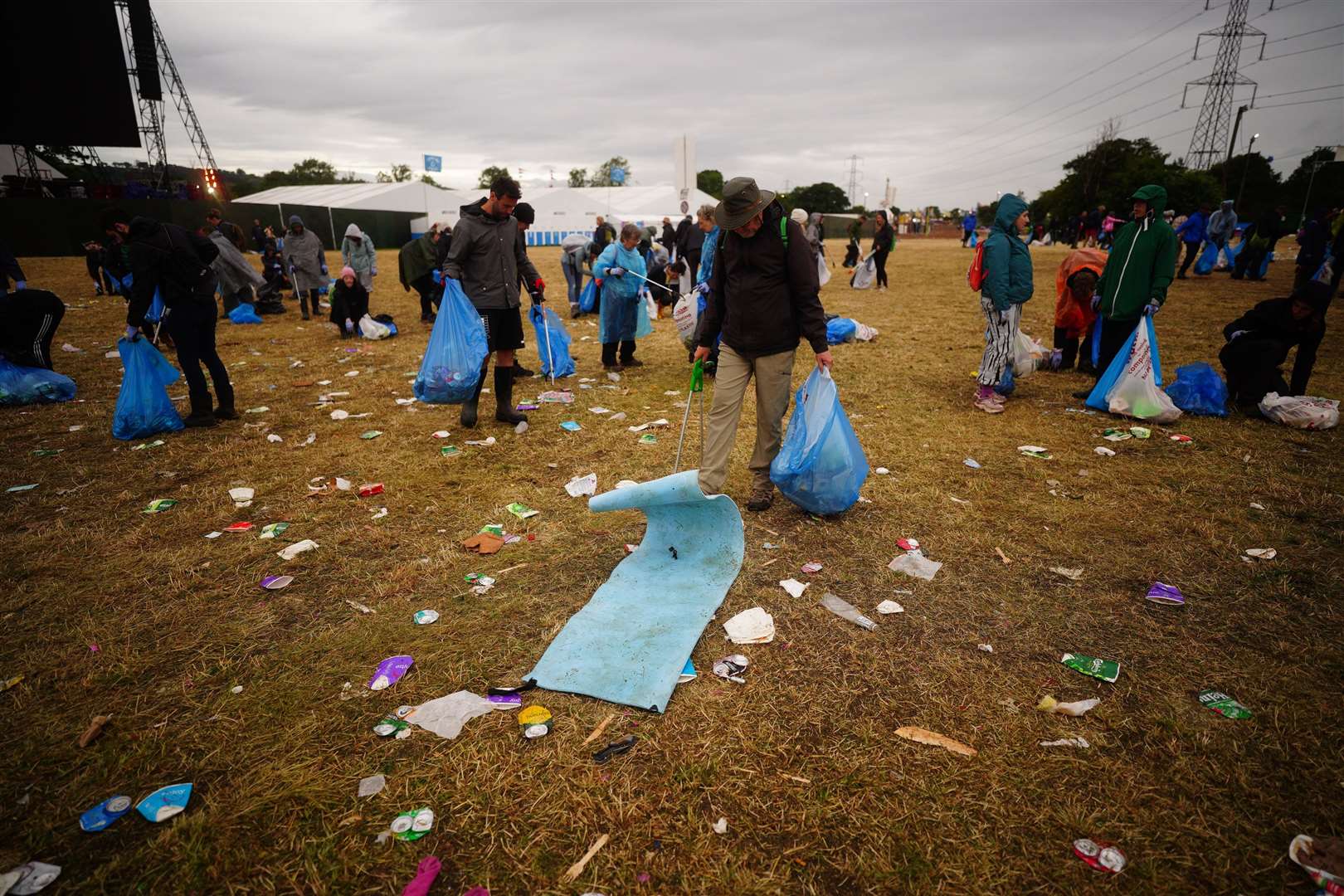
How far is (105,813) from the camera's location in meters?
1.88

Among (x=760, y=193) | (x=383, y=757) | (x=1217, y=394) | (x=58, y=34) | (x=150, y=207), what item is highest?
(x=58, y=34)

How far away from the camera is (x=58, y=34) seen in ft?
67.0

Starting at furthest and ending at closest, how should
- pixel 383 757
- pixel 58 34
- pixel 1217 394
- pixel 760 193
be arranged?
pixel 58 34 < pixel 1217 394 < pixel 760 193 < pixel 383 757

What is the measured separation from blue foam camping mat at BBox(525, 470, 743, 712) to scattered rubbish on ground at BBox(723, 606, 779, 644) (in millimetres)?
115

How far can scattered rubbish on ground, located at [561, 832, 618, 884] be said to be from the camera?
1723 millimetres

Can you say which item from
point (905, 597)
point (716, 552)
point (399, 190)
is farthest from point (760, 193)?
point (399, 190)

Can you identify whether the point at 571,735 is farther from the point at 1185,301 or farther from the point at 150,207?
the point at 150,207

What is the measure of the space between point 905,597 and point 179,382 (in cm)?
789

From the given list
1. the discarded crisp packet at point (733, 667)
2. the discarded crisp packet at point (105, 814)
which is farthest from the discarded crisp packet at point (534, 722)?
the discarded crisp packet at point (105, 814)

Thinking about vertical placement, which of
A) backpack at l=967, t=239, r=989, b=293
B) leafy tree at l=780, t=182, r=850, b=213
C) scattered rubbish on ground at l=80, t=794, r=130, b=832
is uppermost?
leafy tree at l=780, t=182, r=850, b=213

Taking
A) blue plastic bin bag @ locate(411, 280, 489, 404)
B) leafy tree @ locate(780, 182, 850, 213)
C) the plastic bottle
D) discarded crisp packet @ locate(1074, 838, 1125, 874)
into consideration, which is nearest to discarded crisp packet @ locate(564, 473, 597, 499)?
blue plastic bin bag @ locate(411, 280, 489, 404)

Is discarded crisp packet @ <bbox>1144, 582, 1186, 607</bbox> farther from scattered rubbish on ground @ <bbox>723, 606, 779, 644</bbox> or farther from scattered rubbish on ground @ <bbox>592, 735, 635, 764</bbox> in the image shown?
scattered rubbish on ground @ <bbox>592, 735, 635, 764</bbox>

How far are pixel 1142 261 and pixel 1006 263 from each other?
1.22m

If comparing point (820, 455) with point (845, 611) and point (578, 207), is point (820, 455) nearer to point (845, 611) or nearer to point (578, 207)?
point (845, 611)
